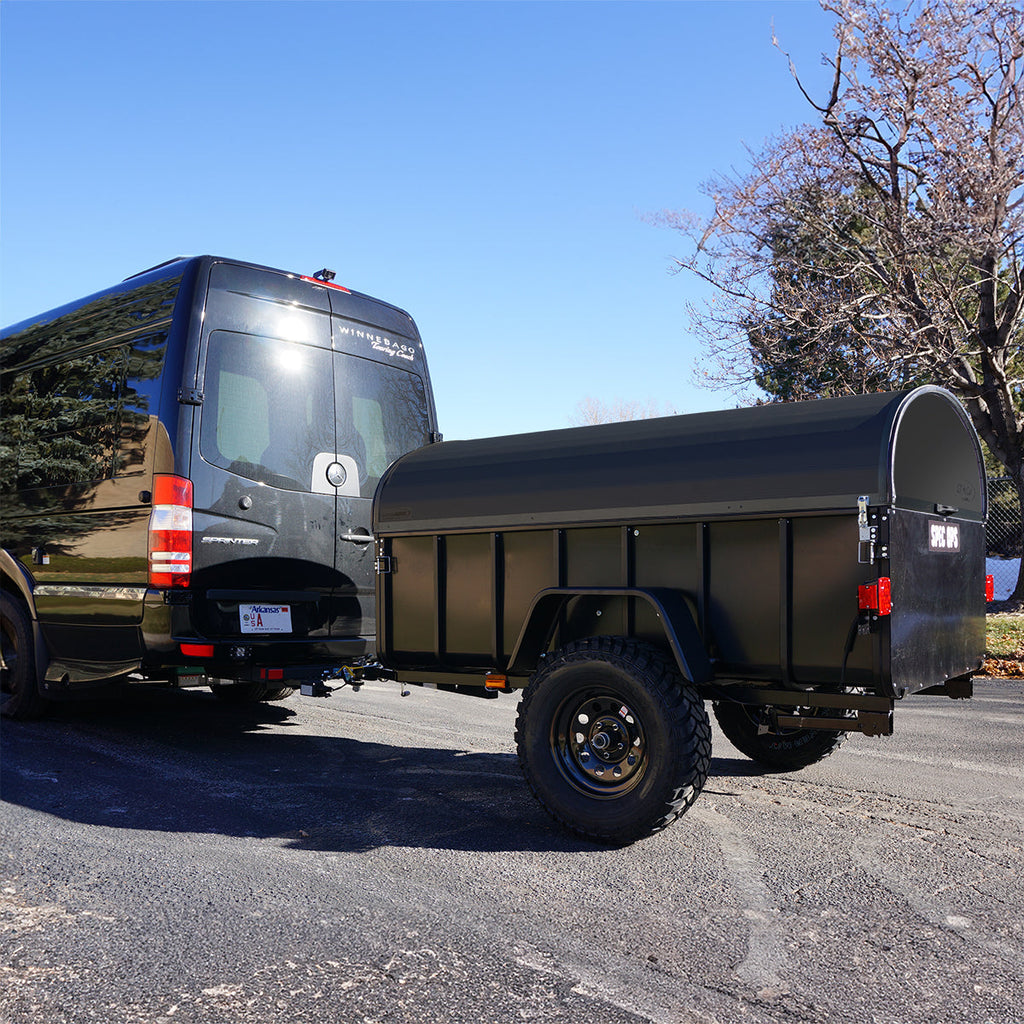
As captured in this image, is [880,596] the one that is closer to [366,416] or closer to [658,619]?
[658,619]

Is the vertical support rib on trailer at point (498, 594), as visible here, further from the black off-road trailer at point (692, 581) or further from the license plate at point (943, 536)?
the license plate at point (943, 536)

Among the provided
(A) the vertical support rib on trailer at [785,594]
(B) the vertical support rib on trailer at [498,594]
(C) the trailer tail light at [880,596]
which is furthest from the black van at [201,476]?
(C) the trailer tail light at [880,596]

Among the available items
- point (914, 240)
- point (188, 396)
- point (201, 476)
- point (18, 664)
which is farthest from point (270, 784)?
point (914, 240)

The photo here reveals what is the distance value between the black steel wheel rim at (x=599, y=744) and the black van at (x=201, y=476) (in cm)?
239

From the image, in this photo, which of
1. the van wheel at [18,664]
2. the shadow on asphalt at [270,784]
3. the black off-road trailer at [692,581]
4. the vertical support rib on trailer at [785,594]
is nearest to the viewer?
the black off-road trailer at [692,581]

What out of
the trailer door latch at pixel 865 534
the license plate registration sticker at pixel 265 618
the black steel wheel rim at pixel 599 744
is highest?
the trailer door latch at pixel 865 534

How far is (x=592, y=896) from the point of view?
13.5 feet

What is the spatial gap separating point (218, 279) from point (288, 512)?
5.55 feet

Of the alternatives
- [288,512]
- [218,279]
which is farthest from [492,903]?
[218,279]

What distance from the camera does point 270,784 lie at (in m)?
6.08

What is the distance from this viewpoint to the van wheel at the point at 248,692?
9.16 metres

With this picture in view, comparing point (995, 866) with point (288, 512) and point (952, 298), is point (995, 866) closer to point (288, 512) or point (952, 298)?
point (288, 512)

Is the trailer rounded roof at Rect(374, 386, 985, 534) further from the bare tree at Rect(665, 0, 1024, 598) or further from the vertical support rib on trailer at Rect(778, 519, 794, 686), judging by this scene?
the bare tree at Rect(665, 0, 1024, 598)

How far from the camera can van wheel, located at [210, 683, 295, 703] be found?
916cm
